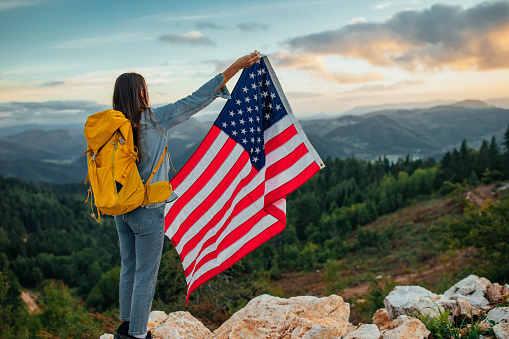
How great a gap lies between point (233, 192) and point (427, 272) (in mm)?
41201

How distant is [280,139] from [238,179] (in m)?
0.91

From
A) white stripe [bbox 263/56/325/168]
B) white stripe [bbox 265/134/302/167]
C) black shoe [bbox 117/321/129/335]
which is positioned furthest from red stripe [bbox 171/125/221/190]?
black shoe [bbox 117/321/129/335]

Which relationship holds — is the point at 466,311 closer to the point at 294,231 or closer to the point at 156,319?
the point at 156,319

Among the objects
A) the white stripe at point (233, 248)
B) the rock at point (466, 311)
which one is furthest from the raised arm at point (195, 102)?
the rock at point (466, 311)

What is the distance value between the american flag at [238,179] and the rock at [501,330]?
2976 mm

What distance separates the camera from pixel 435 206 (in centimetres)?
7225

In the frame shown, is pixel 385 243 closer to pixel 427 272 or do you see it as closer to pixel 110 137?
pixel 427 272

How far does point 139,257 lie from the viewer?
397cm

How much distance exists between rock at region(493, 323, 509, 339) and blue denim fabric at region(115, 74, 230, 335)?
13.0ft

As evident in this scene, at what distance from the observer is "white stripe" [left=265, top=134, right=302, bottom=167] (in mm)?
5492

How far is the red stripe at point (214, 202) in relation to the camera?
5.51m

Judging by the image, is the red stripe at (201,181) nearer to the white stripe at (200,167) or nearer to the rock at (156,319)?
the white stripe at (200,167)

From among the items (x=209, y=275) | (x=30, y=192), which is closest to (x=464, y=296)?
(x=209, y=275)

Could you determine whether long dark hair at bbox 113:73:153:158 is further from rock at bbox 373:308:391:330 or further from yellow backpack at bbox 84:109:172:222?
rock at bbox 373:308:391:330
